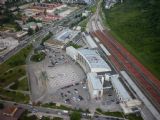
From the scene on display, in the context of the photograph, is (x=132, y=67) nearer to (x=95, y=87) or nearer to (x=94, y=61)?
(x=94, y=61)

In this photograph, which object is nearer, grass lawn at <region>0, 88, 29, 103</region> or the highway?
grass lawn at <region>0, 88, 29, 103</region>

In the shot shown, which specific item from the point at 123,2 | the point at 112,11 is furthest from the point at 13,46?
the point at 123,2

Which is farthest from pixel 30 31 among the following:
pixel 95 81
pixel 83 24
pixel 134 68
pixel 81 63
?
pixel 95 81

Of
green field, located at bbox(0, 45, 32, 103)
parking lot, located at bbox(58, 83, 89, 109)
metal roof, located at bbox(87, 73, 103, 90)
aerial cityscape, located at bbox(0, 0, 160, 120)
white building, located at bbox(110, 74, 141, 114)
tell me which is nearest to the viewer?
white building, located at bbox(110, 74, 141, 114)

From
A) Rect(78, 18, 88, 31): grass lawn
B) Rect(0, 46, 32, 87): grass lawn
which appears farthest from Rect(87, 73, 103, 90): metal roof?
Rect(78, 18, 88, 31): grass lawn

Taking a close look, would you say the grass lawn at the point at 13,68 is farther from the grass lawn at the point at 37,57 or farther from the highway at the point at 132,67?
the highway at the point at 132,67

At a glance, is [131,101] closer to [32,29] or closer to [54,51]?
[54,51]

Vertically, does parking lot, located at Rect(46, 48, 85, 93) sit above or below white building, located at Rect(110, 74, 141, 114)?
above

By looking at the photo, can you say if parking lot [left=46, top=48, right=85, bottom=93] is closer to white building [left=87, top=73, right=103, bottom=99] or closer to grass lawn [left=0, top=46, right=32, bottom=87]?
white building [left=87, top=73, right=103, bottom=99]
